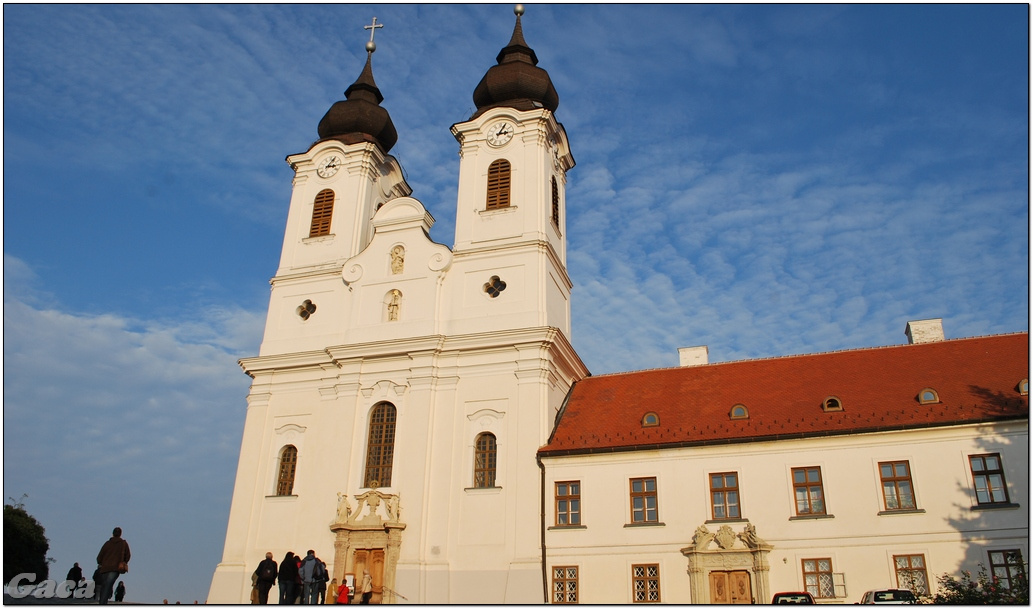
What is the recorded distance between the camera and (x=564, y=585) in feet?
79.0

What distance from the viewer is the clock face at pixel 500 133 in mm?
32750

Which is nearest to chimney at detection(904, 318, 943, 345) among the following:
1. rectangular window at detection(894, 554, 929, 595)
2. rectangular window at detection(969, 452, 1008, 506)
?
rectangular window at detection(969, 452, 1008, 506)

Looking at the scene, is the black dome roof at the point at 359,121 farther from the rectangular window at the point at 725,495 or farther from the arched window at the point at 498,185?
the rectangular window at the point at 725,495

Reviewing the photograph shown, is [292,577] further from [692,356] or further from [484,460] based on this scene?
[692,356]

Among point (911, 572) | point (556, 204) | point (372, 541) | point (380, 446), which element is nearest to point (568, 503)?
point (372, 541)

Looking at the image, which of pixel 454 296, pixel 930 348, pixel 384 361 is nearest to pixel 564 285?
pixel 454 296

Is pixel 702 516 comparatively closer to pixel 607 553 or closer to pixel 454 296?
pixel 607 553

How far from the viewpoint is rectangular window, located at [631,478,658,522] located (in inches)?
950

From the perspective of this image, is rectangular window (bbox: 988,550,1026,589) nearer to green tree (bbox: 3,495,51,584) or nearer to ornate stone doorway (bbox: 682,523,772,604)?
ornate stone doorway (bbox: 682,523,772,604)

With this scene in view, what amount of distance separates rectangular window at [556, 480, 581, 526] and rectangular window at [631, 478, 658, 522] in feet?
5.42

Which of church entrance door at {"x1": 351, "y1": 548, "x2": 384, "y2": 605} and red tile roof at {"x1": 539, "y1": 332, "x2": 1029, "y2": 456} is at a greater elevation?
red tile roof at {"x1": 539, "y1": 332, "x2": 1029, "y2": 456}

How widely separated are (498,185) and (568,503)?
1278cm

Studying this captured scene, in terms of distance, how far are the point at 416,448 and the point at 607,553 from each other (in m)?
7.10

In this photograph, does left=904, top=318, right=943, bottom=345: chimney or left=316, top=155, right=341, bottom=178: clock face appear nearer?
left=904, top=318, right=943, bottom=345: chimney
